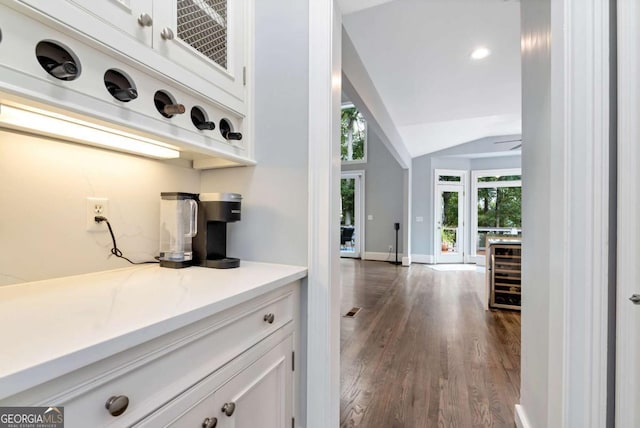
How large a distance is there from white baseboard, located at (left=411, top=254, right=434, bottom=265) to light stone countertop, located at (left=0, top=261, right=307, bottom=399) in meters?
6.63

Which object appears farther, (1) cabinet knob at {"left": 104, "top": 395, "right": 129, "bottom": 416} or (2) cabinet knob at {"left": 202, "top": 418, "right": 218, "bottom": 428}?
(2) cabinet knob at {"left": 202, "top": 418, "right": 218, "bottom": 428}

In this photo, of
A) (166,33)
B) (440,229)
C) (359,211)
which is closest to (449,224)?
(440,229)

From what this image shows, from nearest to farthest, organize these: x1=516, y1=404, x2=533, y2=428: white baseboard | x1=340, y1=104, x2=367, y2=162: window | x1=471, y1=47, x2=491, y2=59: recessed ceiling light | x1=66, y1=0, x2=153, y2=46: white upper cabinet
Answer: x1=66, y1=0, x2=153, y2=46: white upper cabinet
x1=516, y1=404, x2=533, y2=428: white baseboard
x1=471, y1=47, x2=491, y2=59: recessed ceiling light
x1=340, y1=104, x2=367, y2=162: window

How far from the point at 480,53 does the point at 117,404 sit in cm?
324

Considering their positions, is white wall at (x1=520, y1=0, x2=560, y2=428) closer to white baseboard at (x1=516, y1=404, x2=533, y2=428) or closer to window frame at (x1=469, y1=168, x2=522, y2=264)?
white baseboard at (x1=516, y1=404, x2=533, y2=428)

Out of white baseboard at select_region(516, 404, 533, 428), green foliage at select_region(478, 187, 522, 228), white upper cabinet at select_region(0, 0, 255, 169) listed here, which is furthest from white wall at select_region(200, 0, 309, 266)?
green foliage at select_region(478, 187, 522, 228)

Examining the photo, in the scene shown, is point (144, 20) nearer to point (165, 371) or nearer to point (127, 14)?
point (127, 14)

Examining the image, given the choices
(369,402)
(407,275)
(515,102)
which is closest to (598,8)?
(369,402)

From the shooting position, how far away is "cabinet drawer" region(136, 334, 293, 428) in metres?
0.66

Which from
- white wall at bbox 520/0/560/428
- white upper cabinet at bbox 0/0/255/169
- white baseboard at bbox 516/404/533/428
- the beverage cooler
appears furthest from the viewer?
the beverage cooler

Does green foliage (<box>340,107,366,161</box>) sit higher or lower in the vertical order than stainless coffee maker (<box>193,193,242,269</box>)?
higher

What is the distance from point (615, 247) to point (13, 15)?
1.76 metres

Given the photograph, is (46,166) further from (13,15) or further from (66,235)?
(13,15)

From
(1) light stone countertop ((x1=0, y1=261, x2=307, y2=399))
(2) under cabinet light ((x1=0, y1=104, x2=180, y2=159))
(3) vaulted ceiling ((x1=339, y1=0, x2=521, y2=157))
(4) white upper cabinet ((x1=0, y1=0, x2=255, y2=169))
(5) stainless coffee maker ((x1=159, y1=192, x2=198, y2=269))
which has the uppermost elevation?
(3) vaulted ceiling ((x1=339, y1=0, x2=521, y2=157))
